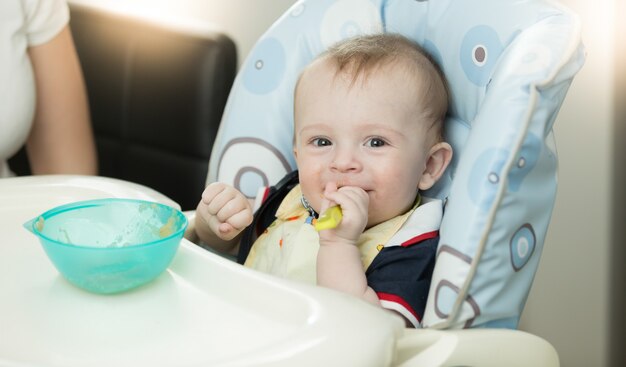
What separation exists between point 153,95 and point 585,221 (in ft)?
2.83

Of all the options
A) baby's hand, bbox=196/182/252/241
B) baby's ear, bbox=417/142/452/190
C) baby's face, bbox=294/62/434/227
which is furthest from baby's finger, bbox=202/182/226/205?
baby's ear, bbox=417/142/452/190

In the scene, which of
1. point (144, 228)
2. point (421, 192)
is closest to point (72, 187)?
point (144, 228)

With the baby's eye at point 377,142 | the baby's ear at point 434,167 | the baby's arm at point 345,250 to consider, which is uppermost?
the baby's eye at point 377,142

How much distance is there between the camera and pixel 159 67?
5.23ft

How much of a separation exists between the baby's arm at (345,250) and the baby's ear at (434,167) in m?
0.11

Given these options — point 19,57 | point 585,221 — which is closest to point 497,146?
point 585,221

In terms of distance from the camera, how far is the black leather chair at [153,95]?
1.52 m

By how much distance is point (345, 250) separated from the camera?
0.90 metres

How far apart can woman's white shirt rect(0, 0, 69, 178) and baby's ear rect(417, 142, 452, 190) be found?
2.20ft

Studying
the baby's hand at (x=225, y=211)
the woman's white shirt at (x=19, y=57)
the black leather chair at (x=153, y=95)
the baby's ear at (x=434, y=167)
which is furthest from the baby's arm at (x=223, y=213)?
the black leather chair at (x=153, y=95)

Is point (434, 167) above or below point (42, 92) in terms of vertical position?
above

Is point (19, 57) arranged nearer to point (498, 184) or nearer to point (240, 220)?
point (240, 220)

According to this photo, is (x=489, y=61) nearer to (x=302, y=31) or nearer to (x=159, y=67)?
(x=302, y=31)

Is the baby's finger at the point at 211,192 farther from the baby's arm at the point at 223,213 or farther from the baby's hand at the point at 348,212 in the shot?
the baby's hand at the point at 348,212
